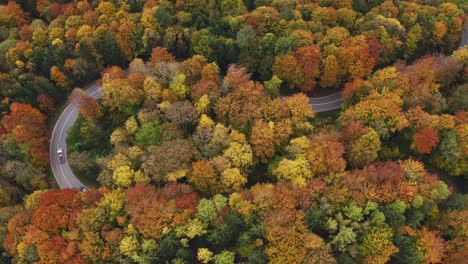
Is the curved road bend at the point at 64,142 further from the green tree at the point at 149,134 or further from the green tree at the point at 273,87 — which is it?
the green tree at the point at 273,87

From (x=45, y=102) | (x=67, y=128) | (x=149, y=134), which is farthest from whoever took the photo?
(x=67, y=128)

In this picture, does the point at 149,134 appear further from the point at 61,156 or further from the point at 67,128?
the point at 67,128

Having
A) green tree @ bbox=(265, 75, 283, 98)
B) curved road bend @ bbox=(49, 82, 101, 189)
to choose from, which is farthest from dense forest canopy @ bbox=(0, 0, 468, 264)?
curved road bend @ bbox=(49, 82, 101, 189)

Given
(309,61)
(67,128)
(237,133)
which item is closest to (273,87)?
(309,61)

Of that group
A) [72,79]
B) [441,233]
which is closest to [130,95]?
[72,79]

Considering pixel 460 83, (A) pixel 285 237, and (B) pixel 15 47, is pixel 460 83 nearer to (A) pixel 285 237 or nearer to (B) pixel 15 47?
(A) pixel 285 237

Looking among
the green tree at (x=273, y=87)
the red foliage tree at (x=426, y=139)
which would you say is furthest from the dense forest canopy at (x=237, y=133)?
the green tree at (x=273, y=87)
